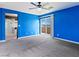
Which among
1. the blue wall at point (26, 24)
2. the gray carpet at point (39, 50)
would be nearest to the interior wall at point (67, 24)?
the gray carpet at point (39, 50)

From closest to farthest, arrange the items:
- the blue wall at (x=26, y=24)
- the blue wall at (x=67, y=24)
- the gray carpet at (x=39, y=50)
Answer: the gray carpet at (x=39, y=50)
the blue wall at (x=67, y=24)
the blue wall at (x=26, y=24)

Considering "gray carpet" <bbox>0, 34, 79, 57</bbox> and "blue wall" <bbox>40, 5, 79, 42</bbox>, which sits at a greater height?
"blue wall" <bbox>40, 5, 79, 42</bbox>

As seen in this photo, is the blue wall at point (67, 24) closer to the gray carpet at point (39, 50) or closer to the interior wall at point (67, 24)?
the interior wall at point (67, 24)

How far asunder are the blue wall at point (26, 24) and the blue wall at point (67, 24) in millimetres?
2383

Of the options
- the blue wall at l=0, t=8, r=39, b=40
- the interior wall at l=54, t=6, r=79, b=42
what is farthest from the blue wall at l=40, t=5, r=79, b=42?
the blue wall at l=0, t=8, r=39, b=40

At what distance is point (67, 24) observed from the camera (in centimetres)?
573

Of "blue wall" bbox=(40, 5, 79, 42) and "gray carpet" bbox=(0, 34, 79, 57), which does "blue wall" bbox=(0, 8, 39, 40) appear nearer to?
"gray carpet" bbox=(0, 34, 79, 57)

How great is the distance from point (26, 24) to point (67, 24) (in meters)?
3.54

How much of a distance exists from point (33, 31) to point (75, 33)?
4.25 metres

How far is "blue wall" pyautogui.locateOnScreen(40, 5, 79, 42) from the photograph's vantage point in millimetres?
5164

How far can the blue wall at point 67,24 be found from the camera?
5.16 m

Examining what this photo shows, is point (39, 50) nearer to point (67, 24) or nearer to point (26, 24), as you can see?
point (67, 24)

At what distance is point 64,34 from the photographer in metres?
6.00

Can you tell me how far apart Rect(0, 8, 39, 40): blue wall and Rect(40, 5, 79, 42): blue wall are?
2.38 m
